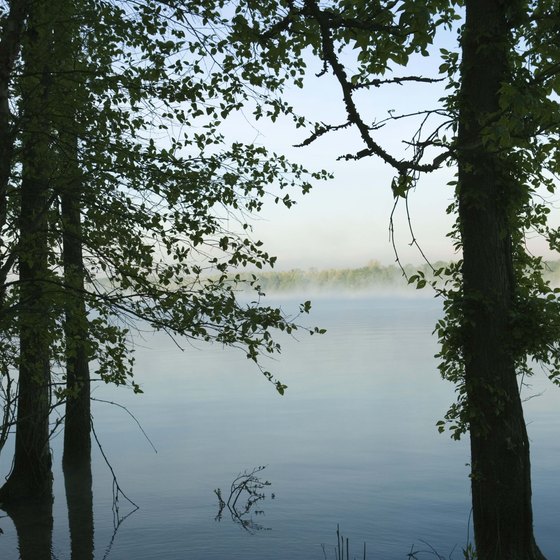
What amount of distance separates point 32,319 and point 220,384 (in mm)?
27454

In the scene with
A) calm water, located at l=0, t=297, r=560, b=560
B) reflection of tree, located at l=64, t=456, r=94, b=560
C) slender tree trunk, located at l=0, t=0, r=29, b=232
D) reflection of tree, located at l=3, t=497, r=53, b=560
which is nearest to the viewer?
slender tree trunk, located at l=0, t=0, r=29, b=232

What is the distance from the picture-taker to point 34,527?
43.7 ft

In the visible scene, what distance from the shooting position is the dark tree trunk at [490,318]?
9.72 meters

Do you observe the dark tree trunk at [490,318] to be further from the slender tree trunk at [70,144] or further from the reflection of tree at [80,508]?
the reflection of tree at [80,508]

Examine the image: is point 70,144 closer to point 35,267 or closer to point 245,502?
point 35,267

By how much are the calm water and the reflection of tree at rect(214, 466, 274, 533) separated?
95mm

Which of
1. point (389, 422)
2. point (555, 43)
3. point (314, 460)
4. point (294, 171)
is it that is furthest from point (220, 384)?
point (555, 43)

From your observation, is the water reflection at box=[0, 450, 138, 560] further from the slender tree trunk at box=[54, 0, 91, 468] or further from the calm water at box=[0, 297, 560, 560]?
the slender tree trunk at box=[54, 0, 91, 468]

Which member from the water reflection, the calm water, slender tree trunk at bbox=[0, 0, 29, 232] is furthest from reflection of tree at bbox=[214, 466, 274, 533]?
slender tree trunk at bbox=[0, 0, 29, 232]

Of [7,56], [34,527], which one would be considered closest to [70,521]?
[34,527]

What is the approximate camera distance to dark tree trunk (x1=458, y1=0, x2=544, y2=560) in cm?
972

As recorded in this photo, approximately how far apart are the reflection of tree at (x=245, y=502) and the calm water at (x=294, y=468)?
9cm

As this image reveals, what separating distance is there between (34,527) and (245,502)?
391 cm

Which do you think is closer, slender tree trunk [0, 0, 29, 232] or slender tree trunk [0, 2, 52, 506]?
slender tree trunk [0, 0, 29, 232]
